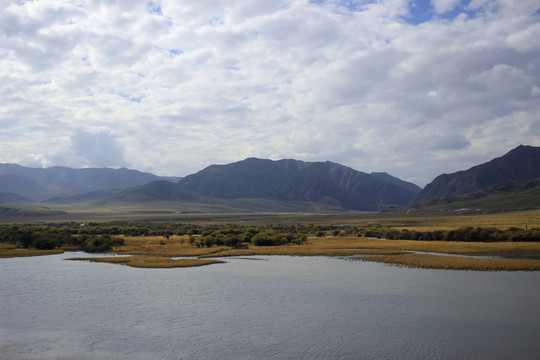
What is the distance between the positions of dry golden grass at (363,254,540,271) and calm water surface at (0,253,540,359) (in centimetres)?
285

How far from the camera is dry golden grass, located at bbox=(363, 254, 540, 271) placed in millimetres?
42219

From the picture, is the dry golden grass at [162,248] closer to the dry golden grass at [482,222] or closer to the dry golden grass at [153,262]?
the dry golden grass at [153,262]

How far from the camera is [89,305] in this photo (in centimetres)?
2952

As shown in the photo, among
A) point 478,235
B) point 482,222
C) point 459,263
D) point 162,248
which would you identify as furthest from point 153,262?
point 482,222

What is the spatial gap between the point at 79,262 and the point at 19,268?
697cm

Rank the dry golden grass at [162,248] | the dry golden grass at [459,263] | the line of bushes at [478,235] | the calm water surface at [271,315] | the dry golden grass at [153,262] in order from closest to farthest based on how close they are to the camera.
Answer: the calm water surface at [271,315]
the dry golden grass at [459,263]
the dry golden grass at [153,262]
the dry golden grass at [162,248]
the line of bushes at [478,235]

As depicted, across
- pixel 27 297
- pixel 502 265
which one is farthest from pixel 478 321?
pixel 27 297

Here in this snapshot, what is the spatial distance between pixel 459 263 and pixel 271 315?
2778 centimetres

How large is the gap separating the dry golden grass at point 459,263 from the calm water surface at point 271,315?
2.85 meters

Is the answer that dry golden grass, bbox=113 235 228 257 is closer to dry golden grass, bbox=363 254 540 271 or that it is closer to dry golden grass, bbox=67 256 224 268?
dry golden grass, bbox=67 256 224 268

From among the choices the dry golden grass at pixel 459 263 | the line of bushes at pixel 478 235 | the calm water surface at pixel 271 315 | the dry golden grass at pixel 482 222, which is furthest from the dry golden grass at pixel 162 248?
the dry golden grass at pixel 482 222

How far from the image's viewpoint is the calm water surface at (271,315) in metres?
20.6

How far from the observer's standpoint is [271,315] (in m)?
26.6

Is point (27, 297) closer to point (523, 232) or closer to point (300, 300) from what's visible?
point (300, 300)
